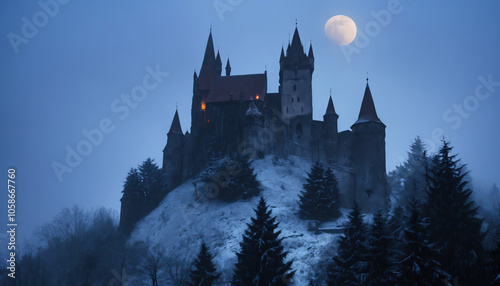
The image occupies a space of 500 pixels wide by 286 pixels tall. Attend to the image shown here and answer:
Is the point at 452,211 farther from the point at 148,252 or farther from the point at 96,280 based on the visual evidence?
the point at 96,280

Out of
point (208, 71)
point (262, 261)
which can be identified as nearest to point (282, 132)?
point (208, 71)

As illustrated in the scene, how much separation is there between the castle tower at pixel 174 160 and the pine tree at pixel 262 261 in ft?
92.1

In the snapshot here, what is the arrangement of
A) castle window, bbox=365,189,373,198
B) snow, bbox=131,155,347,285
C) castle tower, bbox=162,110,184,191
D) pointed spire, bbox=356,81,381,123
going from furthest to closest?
castle tower, bbox=162,110,184,191, pointed spire, bbox=356,81,381,123, castle window, bbox=365,189,373,198, snow, bbox=131,155,347,285

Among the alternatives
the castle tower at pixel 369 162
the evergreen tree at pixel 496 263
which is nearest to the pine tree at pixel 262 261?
the evergreen tree at pixel 496 263

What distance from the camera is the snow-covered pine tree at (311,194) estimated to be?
4975cm

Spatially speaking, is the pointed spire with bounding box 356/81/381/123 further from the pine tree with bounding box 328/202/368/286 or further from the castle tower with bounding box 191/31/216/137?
the pine tree with bounding box 328/202/368/286

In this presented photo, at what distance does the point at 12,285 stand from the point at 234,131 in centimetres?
3004

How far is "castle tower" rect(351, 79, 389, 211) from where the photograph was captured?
176ft

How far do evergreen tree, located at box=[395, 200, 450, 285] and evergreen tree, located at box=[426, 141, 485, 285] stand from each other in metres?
1.71

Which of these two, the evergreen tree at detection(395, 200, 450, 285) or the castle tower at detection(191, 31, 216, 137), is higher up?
the castle tower at detection(191, 31, 216, 137)

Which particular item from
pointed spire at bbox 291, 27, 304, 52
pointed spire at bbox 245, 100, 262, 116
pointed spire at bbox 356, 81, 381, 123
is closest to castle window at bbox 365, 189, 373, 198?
pointed spire at bbox 356, 81, 381, 123

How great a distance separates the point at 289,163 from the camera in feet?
201

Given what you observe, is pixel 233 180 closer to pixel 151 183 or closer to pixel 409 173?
pixel 151 183

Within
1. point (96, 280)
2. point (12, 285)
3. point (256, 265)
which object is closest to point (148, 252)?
point (96, 280)
